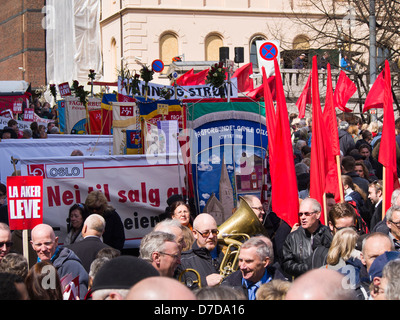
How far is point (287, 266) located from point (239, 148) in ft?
11.0

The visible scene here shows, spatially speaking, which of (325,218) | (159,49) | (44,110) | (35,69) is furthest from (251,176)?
(35,69)

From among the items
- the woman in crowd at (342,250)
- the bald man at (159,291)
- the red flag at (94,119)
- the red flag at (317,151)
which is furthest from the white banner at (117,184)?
the red flag at (94,119)

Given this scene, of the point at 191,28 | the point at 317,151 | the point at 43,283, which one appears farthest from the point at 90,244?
the point at 191,28

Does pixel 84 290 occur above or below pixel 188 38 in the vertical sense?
below

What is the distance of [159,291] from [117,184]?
690 cm

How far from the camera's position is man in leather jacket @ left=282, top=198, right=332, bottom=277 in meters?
6.52

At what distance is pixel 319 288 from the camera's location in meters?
2.70

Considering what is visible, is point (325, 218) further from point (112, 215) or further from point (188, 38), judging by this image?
point (188, 38)

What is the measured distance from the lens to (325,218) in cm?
779

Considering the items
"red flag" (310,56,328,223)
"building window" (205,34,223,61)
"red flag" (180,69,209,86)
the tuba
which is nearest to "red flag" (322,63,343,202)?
"red flag" (310,56,328,223)

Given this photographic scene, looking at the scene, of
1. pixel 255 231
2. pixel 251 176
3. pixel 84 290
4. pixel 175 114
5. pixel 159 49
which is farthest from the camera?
pixel 159 49

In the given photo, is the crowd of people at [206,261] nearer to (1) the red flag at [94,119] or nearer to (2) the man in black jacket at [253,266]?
(2) the man in black jacket at [253,266]

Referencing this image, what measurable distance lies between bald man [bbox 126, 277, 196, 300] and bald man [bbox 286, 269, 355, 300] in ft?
1.34

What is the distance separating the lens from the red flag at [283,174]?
25.5ft
